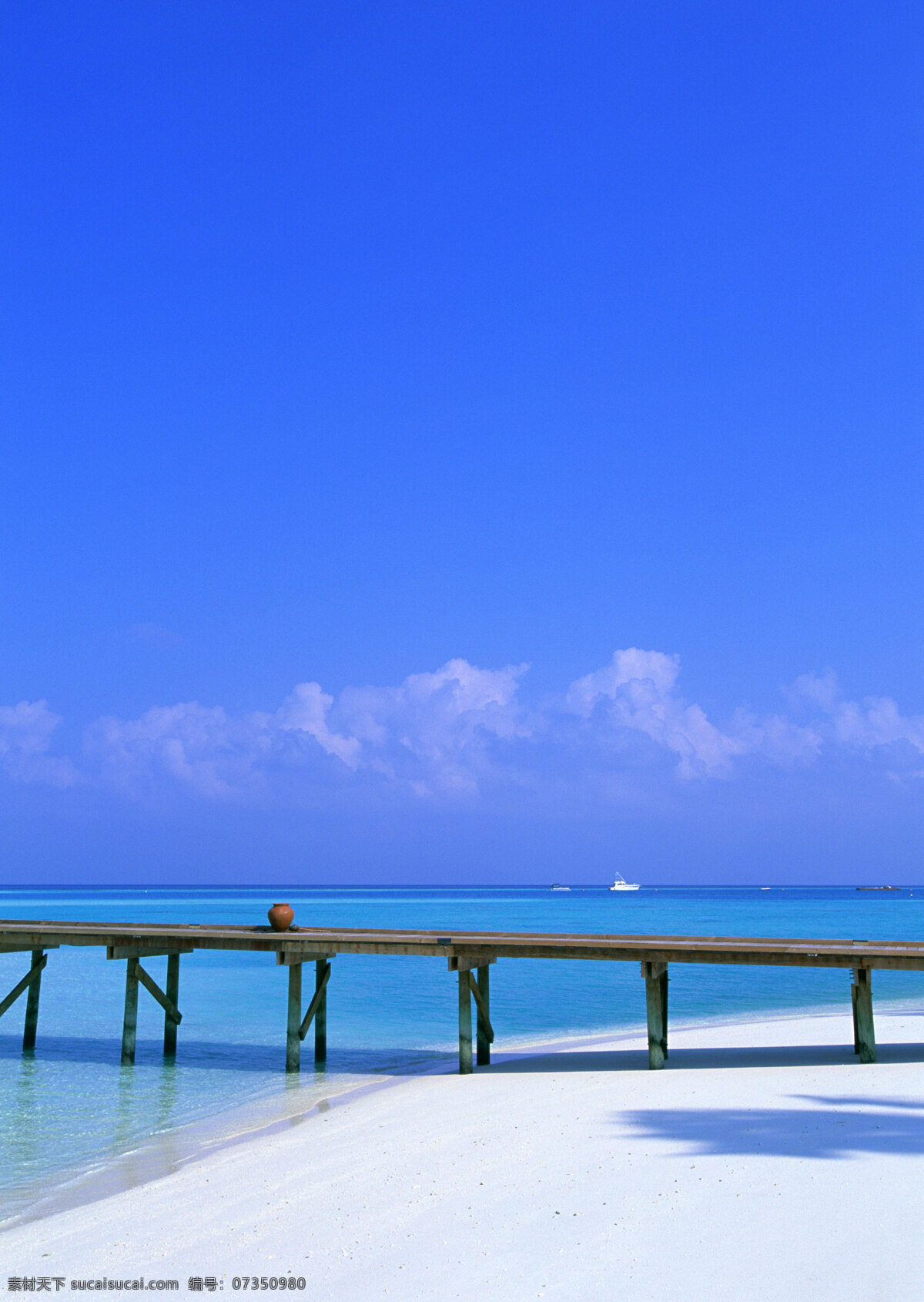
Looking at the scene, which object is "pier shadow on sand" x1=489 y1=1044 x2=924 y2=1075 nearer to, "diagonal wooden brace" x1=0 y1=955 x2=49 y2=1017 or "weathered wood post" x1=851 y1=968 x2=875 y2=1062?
"weathered wood post" x1=851 y1=968 x2=875 y2=1062

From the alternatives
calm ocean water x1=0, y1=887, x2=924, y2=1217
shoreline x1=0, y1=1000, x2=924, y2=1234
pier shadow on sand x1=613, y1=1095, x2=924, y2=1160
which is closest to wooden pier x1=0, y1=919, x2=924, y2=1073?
calm ocean water x1=0, y1=887, x2=924, y2=1217

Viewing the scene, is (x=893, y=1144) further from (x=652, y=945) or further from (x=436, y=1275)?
(x=652, y=945)

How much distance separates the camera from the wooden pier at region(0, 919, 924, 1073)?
56.1 feet

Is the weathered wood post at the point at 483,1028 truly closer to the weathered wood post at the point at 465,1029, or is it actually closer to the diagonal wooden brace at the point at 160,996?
the weathered wood post at the point at 465,1029

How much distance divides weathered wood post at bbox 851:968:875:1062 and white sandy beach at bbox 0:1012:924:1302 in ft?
3.36

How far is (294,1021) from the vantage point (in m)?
20.3

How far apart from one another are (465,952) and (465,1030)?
1.49 meters

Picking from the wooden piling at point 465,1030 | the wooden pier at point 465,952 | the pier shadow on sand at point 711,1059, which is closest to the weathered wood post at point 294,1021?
the wooden pier at point 465,952

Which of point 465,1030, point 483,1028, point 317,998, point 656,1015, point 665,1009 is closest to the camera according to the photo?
point 656,1015

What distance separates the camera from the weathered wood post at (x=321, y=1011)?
21.5 meters

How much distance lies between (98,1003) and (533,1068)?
22350 mm

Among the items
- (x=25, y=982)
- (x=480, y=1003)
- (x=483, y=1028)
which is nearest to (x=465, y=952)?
(x=480, y=1003)

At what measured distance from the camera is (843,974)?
150 feet

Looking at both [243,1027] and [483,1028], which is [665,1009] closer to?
[483,1028]
